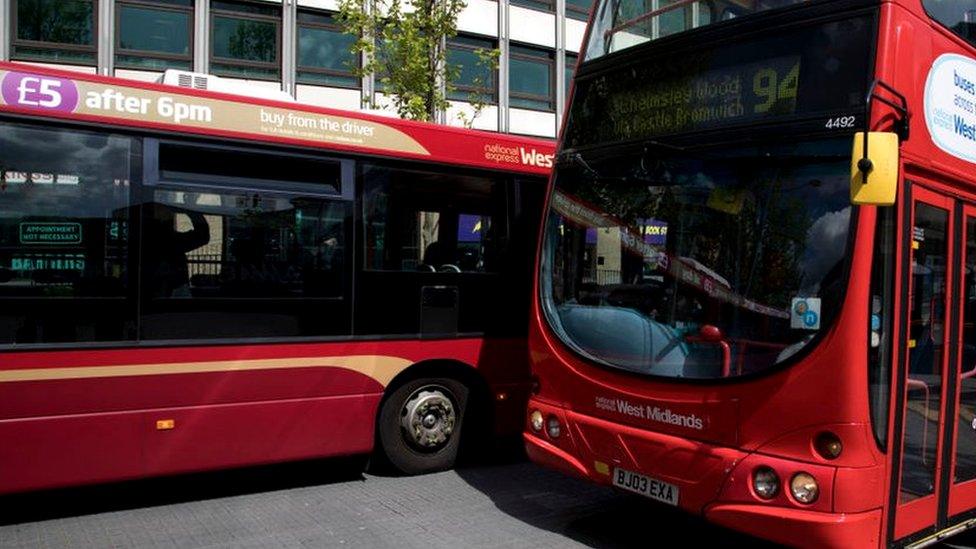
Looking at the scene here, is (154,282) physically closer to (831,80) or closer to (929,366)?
(831,80)

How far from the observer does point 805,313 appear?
3.95 metres

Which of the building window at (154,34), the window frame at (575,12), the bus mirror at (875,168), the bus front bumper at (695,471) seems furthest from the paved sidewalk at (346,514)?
the window frame at (575,12)

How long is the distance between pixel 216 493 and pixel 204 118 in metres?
2.81

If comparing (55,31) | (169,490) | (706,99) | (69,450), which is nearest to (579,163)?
(706,99)

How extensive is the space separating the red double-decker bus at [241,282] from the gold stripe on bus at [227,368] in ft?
0.04

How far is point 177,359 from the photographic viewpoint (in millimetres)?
5328

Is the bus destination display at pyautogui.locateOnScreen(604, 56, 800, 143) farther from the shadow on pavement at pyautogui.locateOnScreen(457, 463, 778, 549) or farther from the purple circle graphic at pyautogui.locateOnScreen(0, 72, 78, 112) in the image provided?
the purple circle graphic at pyautogui.locateOnScreen(0, 72, 78, 112)

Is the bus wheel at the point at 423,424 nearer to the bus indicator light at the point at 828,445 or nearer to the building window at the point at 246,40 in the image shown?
the bus indicator light at the point at 828,445

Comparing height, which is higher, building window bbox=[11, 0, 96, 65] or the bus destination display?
building window bbox=[11, 0, 96, 65]

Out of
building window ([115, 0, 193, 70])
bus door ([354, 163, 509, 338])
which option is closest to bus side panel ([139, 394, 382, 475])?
bus door ([354, 163, 509, 338])

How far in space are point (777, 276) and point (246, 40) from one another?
18524 mm

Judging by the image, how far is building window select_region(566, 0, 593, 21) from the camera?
2480 cm

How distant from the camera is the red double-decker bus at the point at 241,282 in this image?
493 centimetres

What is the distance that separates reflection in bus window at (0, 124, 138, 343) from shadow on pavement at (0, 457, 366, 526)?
1.39 metres
